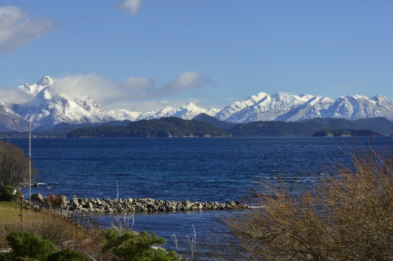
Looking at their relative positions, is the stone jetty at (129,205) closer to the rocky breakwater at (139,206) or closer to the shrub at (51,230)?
the rocky breakwater at (139,206)

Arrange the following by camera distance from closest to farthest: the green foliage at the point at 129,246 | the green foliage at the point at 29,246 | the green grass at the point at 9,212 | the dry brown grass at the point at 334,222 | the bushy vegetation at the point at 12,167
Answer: the dry brown grass at the point at 334,222
the green foliage at the point at 129,246
the green foliage at the point at 29,246
the green grass at the point at 9,212
the bushy vegetation at the point at 12,167

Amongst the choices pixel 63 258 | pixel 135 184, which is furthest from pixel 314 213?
pixel 135 184

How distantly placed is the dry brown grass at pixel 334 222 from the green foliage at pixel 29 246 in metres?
4.44

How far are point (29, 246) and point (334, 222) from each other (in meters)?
6.85

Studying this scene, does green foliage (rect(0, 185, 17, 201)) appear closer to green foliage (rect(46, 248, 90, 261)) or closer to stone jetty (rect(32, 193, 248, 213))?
stone jetty (rect(32, 193, 248, 213))

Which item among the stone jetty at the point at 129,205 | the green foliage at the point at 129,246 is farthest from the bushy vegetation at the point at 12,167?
the green foliage at the point at 129,246

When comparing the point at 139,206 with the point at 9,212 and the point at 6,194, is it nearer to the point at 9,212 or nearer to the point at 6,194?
the point at 6,194

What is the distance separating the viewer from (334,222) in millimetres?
10695

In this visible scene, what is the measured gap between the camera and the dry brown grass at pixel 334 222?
9883 mm

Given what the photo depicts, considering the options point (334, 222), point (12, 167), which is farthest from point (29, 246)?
point (12, 167)

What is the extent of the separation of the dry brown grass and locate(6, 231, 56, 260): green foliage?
4438 mm

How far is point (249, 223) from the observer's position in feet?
38.0

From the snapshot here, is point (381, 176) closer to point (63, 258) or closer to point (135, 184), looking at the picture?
point (63, 258)

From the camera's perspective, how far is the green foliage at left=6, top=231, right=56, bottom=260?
13219mm
